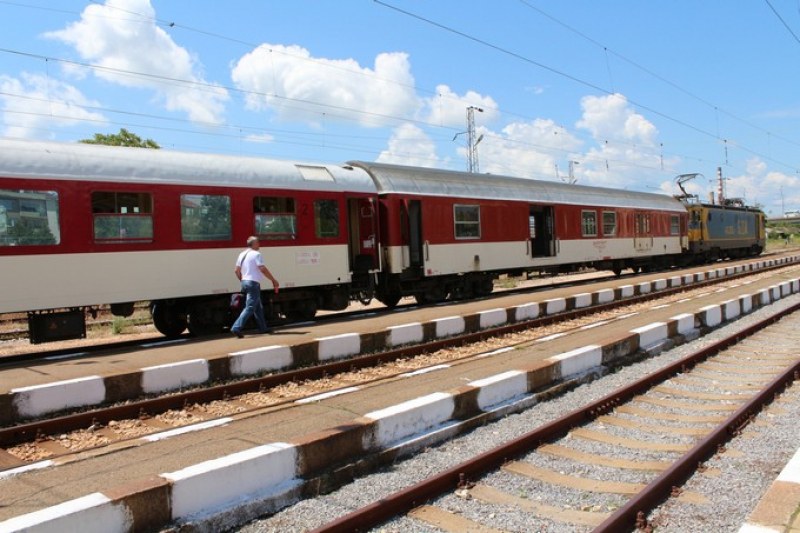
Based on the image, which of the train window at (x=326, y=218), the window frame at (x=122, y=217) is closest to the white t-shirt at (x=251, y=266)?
the window frame at (x=122, y=217)

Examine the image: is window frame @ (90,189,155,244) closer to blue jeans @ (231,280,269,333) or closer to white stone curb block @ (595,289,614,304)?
blue jeans @ (231,280,269,333)

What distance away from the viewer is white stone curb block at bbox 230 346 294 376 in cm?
857

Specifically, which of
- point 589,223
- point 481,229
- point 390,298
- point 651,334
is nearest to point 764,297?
point 589,223

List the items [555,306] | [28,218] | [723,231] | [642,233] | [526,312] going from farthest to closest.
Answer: [723,231] < [642,233] < [555,306] < [526,312] < [28,218]

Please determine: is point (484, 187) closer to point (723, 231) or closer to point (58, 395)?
point (58, 395)

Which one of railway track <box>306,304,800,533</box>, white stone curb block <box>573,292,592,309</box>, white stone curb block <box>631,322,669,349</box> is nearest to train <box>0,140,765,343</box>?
white stone curb block <box>573,292,592,309</box>

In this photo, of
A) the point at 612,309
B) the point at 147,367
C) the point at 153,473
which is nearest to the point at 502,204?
the point at 612,309

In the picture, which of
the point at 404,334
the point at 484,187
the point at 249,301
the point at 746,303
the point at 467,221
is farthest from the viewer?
the point at 484,187

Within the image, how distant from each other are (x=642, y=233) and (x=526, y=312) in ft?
49.2

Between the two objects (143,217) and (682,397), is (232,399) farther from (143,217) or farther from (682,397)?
(682,397)

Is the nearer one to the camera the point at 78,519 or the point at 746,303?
the point at 78,519

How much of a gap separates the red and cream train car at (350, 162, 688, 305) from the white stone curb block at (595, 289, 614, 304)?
102 inches

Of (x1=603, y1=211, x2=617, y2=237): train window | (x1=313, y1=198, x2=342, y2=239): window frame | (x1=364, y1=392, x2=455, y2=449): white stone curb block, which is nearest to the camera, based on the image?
(x1=364, y1=392, x2=455, y2=449): white stone curb block

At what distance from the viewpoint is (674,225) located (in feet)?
100
